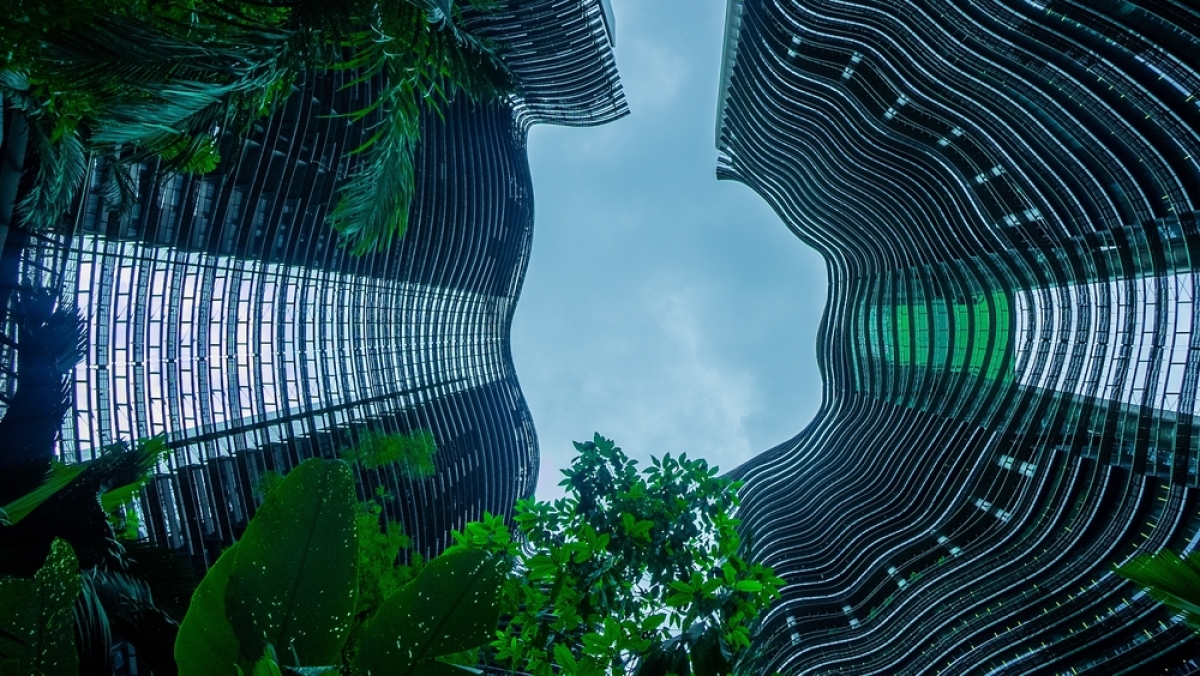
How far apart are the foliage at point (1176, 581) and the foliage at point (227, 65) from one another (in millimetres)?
5126

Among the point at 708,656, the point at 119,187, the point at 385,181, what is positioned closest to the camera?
the point at 708,656

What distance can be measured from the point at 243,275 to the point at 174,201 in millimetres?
6336

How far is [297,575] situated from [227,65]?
134 inches

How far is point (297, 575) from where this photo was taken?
2.39m

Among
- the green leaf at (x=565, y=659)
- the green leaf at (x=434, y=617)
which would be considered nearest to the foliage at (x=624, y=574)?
the green leaf at (x=565, y=659)

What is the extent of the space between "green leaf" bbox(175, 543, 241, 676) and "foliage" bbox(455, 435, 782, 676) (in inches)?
85.6

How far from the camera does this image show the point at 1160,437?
28297mm

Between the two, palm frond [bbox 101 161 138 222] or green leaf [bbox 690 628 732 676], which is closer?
green leaf [bbox 690 628 732 676]

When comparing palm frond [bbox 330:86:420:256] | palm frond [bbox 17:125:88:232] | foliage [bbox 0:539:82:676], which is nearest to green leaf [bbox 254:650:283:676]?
foliage [bbox 0:539:82:676]

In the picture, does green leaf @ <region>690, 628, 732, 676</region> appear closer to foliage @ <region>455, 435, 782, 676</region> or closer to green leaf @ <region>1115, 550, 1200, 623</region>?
foliage @ <region>455, 435, 782, 676</region>

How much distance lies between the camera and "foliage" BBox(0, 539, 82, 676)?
2.26 metres

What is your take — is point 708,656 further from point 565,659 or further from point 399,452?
point 399,452

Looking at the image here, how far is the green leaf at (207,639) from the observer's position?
2279 mm

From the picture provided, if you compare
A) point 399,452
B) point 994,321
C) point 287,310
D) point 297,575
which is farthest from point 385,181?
point 994,321
